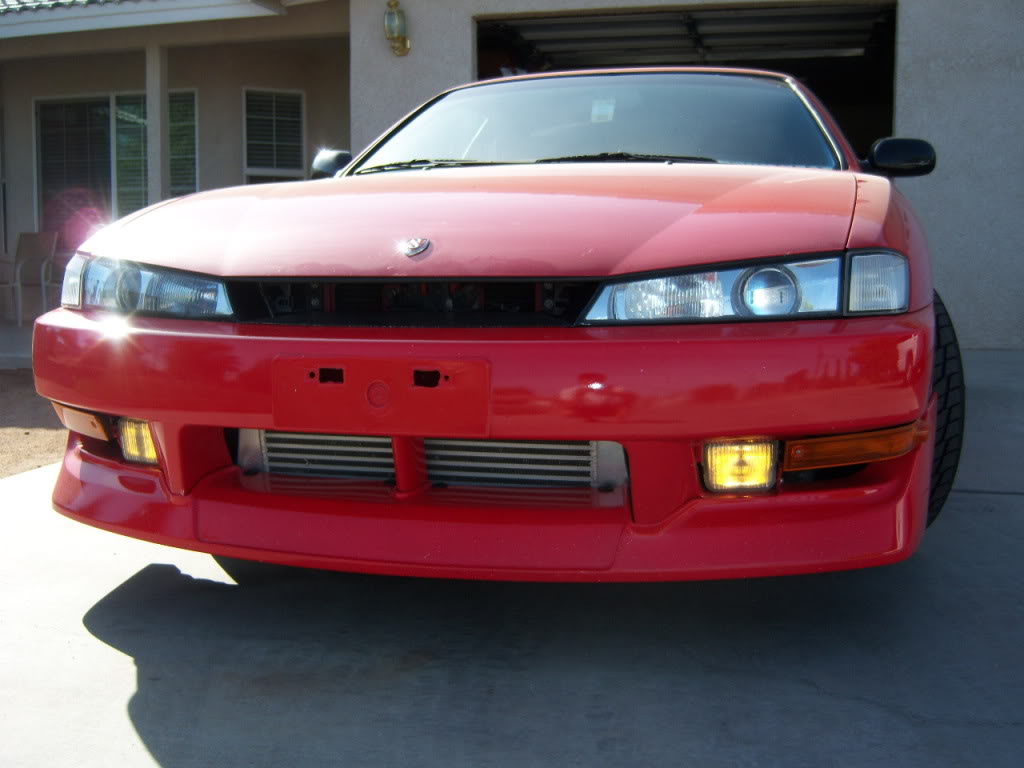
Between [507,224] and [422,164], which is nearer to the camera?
[507,224]

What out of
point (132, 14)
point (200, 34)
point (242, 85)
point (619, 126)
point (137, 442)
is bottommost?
point (137, 442)

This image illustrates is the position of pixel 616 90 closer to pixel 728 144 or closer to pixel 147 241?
pixel 728 144

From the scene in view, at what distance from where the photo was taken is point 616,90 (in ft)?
11.0

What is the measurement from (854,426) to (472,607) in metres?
0.95

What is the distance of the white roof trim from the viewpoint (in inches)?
377

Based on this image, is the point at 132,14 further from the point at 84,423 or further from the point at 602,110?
the point at 84,423

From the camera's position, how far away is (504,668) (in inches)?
83.7

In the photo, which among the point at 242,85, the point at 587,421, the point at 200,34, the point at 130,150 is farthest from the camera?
the point at 130,150

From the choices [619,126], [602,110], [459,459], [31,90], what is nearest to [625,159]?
[619,126]

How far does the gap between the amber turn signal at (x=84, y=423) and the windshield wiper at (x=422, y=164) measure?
1.13m

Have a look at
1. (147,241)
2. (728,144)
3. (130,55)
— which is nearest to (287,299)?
(147,241)

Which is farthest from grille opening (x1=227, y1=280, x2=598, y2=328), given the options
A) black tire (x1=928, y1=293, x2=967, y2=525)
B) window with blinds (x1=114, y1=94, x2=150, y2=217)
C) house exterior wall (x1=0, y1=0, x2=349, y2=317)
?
window with blinds (x1=114, y1=94, x2=150, y2=217)

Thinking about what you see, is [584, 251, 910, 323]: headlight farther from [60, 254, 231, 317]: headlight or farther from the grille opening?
[60, 254, 231, 317]: headlight

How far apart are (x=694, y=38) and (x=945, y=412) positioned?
840 centimetres
